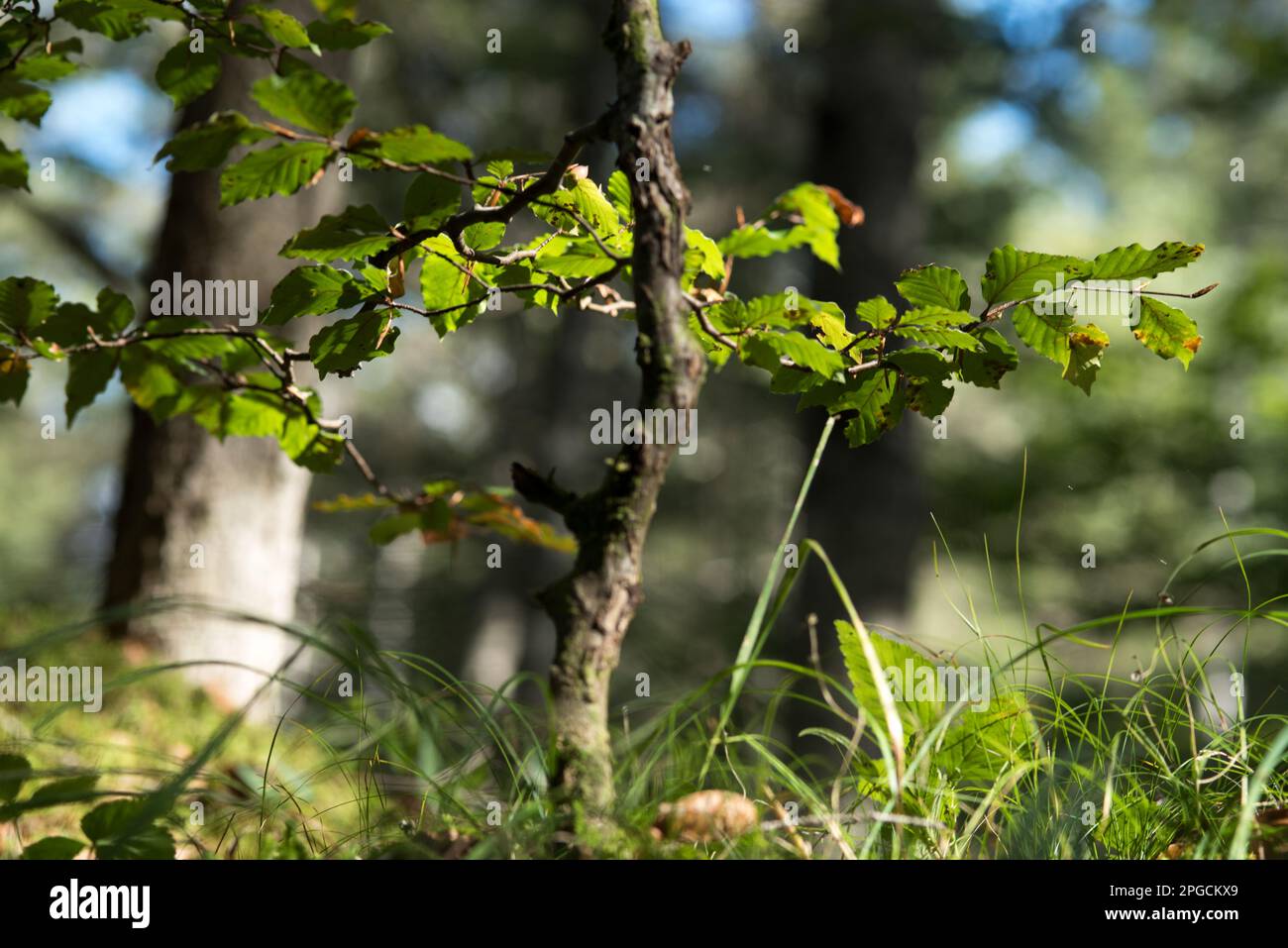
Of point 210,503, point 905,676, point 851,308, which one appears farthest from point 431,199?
point 851,308

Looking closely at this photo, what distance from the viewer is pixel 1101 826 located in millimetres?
1085

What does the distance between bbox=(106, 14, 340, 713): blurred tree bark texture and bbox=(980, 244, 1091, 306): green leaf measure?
2.63m

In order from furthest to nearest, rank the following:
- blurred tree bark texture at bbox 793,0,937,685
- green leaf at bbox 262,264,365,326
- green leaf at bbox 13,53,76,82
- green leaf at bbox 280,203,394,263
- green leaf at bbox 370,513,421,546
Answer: blurred tree bark texture at bbox 793,0,937,685, green leaf at bbox 370,513,421,546, green leaf at bbox 13,53,76,82, green leaf at bbox 262,264,365,326, green leaf at bbox 280,203,394,263

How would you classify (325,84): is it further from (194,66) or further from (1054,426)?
(1054,426)

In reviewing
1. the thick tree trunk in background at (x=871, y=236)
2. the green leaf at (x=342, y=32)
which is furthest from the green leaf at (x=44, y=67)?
the thick tree trunk in background at (x=871, y=236)

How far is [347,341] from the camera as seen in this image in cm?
128

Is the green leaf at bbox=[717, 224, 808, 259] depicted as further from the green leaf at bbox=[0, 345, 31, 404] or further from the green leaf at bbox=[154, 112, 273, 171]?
the green leaf at bbox=[0, 345, 31, 404]

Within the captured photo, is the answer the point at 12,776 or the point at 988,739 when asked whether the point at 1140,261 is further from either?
the point at 12,776

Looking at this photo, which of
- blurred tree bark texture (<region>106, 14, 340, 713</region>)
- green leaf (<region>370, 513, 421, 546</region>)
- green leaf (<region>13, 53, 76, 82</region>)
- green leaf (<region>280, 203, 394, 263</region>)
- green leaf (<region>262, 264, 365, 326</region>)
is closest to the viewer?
green leaf (<region>280, 203, 394, 263</region>)

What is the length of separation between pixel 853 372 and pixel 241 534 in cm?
264

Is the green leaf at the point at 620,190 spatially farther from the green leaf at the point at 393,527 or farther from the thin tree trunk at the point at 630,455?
the green leaf at the point at 393,527

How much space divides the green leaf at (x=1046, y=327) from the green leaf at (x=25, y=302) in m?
1.34

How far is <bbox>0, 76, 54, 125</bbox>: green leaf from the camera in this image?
147cm

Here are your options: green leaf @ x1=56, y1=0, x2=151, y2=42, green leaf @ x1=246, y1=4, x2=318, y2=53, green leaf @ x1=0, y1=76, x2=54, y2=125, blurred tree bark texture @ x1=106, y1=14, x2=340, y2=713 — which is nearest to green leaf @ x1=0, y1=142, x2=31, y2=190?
green leaf @ x1=0, y1=76, x2=54, y2=125
